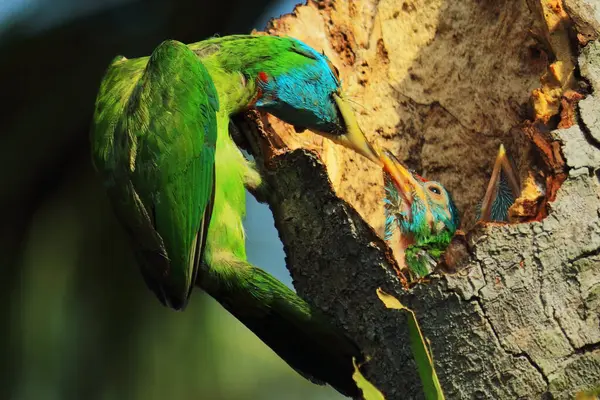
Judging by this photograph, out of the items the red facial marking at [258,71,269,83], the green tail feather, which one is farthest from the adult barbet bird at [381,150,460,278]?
the green tail feather

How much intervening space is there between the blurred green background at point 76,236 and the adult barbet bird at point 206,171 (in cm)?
91

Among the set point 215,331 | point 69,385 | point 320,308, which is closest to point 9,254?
point 69,385

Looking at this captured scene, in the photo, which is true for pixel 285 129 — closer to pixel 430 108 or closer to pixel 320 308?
pixel 430 108

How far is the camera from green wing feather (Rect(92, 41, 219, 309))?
3381 mm

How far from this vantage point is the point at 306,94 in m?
3.80

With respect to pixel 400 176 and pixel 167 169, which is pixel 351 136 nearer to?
pixel 400 176

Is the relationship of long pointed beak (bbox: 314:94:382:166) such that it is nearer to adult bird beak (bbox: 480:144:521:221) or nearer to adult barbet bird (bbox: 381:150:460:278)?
adult barbet bird (bbox: 381:150:460:278)

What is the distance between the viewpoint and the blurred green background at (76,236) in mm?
4629

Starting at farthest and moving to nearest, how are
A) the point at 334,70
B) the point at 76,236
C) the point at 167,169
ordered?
1. the point at 76,236
2. the point at 334,70
3. the point at 167,169

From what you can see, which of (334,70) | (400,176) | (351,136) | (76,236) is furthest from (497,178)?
(76,236)

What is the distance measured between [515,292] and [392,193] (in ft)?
6.06

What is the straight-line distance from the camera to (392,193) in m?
4.29

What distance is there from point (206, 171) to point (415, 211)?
4.06ft

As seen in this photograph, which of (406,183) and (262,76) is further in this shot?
(406,183)
